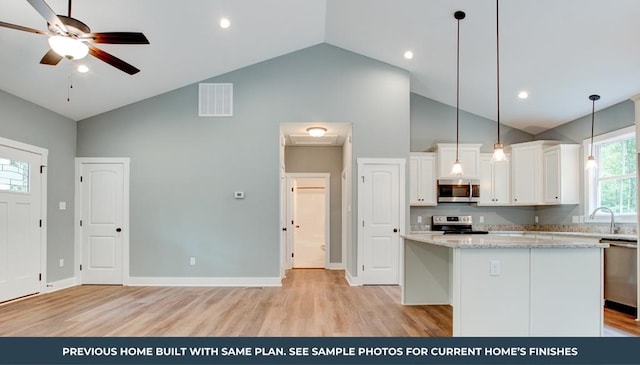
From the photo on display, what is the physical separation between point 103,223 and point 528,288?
19.6ft

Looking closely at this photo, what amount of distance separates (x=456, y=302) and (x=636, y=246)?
9.28ft

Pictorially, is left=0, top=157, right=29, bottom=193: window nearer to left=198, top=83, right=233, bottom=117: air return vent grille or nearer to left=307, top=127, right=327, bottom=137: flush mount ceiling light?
left=198, top=83, right=233, bottom=117: air return vent grille

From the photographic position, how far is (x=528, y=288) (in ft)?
9.61

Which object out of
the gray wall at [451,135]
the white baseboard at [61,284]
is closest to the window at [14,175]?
the white baseboard at [61,284]

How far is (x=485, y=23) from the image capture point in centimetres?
437

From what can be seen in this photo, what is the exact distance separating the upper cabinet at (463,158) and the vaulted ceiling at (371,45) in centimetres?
84

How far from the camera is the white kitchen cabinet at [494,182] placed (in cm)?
662

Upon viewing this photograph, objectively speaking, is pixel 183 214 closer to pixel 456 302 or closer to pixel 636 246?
pixel 456 302

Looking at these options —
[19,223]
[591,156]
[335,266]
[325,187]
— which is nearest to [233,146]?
[325,187]

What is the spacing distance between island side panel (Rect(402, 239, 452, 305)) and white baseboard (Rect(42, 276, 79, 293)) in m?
5.08

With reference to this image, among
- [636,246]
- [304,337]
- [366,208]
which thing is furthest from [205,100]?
[636,246]

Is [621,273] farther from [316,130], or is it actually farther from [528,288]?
[316,130]

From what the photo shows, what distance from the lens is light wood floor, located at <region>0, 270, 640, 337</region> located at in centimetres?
358

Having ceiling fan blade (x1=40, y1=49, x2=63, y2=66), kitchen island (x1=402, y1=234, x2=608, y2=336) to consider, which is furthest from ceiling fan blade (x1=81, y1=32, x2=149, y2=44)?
kitchen island (x1=402, y1=234, x2=608, y2=336)
